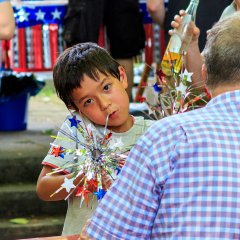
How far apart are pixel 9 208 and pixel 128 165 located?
353 cm

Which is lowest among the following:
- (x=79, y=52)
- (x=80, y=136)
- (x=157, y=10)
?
(x=157, y=10)

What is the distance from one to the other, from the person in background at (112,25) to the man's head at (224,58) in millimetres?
4028

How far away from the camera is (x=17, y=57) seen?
7594mm

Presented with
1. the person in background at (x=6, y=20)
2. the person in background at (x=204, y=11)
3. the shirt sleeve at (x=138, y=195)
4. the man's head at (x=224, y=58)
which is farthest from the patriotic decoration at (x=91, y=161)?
the person in background at (x=204, y=11)

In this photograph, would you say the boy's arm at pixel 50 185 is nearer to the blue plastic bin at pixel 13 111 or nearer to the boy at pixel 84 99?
the boy at pixel 84 99

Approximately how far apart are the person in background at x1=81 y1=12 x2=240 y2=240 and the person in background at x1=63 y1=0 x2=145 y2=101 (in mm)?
4057

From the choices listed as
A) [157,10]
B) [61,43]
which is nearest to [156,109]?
[157,10]

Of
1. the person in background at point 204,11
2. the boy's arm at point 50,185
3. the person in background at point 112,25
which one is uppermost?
the boy's arm at point 50,185

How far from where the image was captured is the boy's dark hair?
112 inches

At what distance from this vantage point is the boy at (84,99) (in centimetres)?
284

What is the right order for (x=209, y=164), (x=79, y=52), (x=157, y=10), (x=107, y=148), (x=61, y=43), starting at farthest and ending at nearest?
(x=61, y=43), (x=157, y=10), (x=79, y=52), (x=107, y=148), (x=209, y=164)

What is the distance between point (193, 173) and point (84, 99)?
924 mm

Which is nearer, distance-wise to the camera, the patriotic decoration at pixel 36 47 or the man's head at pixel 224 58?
the man's head at pixel 224 58

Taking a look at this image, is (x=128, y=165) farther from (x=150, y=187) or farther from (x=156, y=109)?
(x=156, y=109)
